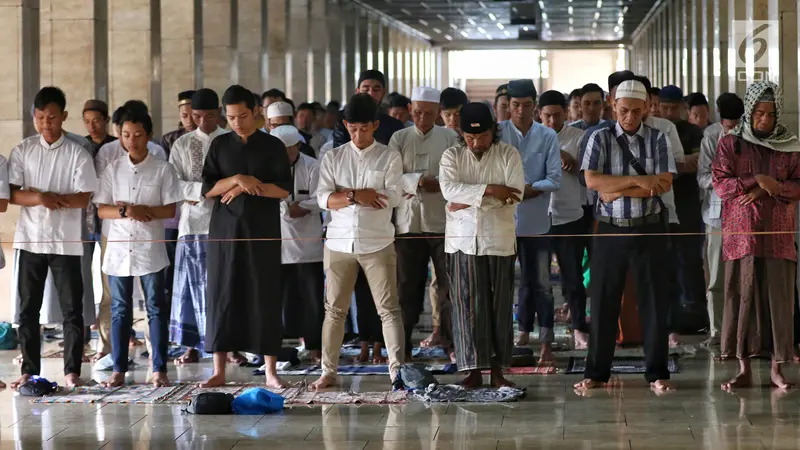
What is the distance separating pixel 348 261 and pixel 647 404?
1.89m

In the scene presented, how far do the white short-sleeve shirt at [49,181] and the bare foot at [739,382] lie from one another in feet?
12.5

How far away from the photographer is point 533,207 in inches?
343

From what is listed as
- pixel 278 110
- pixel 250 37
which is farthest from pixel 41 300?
pixel 250 37

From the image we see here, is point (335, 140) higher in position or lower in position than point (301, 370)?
higher

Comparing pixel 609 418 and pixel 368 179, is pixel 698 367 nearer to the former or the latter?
pixel 609 418

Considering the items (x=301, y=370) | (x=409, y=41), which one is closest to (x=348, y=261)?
(x=301, y=370)

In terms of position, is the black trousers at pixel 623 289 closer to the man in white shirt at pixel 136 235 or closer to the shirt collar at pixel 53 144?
the man in white shirt at pixel 136 235

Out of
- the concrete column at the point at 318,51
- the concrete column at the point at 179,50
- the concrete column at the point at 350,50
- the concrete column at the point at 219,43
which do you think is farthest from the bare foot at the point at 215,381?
the concrete column at the point at 350,50

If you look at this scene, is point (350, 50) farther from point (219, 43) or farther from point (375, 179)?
point (375, 179)

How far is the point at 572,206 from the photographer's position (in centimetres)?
905

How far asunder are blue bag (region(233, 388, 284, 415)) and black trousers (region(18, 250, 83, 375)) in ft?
4.86

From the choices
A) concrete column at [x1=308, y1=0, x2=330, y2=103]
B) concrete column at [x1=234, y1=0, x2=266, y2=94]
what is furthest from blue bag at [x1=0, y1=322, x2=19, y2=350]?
concrete column at [x1=308, y1=0, x2=330, y2=103]

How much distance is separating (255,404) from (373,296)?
1.14m

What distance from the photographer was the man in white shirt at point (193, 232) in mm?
8414
